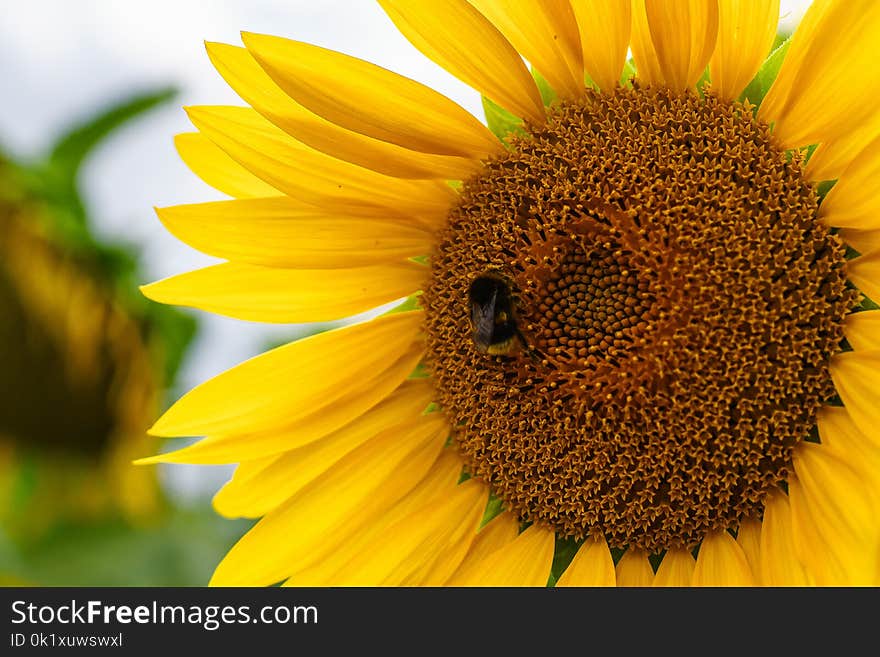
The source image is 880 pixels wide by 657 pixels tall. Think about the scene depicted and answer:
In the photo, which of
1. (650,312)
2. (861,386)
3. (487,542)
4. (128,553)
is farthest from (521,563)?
(128,553)

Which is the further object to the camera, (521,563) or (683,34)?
(521,563)

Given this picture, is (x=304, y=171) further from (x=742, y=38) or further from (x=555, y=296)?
(x=742, y=38)

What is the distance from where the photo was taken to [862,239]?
1117 millimetres

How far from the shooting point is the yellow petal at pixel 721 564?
121 cm

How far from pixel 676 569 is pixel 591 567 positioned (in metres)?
0.11

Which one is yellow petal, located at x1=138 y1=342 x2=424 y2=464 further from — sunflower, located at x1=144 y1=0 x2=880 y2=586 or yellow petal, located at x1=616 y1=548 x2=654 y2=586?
yellow petal, located at x1=616 y1=548 x2=654 y2=586

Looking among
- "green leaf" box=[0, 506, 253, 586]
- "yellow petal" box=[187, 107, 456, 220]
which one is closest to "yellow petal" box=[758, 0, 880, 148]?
"yellow petal" box=[187, 107, 456, 220]

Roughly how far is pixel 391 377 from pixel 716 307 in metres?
0.53

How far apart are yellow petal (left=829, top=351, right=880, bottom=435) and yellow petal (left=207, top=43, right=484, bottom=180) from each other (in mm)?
571

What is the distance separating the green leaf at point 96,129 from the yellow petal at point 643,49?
1344 millimetres

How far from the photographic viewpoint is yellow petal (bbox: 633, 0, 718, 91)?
115cm

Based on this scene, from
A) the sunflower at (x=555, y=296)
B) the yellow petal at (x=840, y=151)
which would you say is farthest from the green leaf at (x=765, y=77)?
the yellow petal at (x=840, y=151)

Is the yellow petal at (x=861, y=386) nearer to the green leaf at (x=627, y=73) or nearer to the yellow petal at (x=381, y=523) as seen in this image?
the green leaf at (x=627, y=73)
